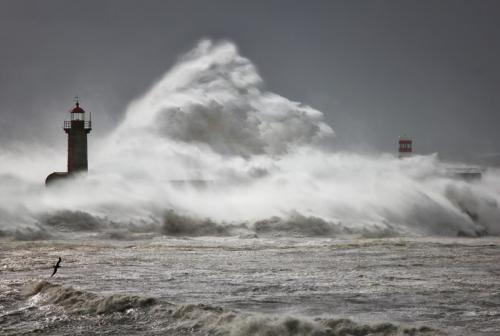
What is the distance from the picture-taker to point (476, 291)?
9.66 metres

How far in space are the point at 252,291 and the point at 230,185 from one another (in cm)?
1611

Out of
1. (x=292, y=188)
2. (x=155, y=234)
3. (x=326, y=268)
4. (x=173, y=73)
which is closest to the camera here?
(x=326, y=268)

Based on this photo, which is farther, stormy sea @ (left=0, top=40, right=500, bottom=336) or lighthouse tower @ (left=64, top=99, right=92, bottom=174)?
lighthouse tower @ (left=64, top=99, right=92, bottom=174)

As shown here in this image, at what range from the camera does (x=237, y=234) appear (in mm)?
20156

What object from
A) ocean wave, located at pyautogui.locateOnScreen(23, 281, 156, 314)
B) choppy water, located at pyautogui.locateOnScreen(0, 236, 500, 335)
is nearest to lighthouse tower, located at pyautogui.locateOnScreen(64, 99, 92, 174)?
choppy water, located at pyautogui.locateOnScreen(0, 236, 500, 335)

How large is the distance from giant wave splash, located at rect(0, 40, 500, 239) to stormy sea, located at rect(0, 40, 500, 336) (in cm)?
7

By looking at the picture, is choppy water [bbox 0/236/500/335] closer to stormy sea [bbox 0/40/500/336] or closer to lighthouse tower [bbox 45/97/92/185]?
stormy sea [bbox 0/40/500/336]

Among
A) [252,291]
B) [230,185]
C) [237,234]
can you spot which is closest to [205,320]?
[252,291]

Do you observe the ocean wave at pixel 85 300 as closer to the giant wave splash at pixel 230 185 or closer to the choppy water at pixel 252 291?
the choppy water at pixel 252 291

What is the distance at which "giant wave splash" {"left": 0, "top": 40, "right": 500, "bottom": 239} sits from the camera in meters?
20.8

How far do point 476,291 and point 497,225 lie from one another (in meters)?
13.5

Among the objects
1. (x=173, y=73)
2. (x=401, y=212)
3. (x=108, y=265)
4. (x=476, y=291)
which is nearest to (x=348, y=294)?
(x=476, y=291)

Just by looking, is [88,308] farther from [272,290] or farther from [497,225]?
[497,225]

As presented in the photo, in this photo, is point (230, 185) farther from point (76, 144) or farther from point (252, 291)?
point (252, 291)
